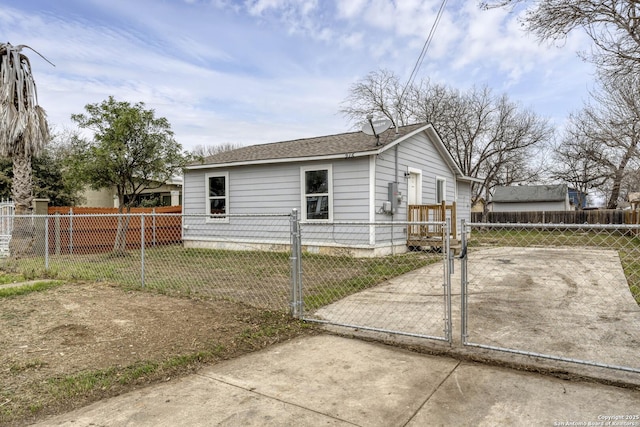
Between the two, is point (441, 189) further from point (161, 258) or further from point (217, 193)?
point (161, 258)

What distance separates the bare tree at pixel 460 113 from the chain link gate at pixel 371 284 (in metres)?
15.8

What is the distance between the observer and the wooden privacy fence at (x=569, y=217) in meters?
23.1

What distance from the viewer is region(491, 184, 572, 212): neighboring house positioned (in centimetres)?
3681

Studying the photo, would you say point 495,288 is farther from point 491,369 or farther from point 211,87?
point 211,87

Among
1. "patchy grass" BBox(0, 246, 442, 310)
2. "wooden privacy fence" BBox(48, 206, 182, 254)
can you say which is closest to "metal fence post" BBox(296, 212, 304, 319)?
"patchy grass" BBox(0, 246, 442, 310)

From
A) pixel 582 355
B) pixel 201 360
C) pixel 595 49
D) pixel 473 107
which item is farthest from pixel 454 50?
pixel 473 107

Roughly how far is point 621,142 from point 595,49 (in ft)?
28.7

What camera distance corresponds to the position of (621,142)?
14.6 metres

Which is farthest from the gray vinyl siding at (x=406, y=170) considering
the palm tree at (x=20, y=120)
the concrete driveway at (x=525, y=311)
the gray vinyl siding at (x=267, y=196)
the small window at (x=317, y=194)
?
the palm tree at (x=20, y=120)

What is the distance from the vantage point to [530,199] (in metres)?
→ 38.1

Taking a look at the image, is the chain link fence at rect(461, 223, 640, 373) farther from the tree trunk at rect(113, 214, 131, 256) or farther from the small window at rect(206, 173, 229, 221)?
the tree trunk at rect(113, 214, 131, 256)

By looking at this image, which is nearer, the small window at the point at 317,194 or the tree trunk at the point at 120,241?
the tree trunk at the point at 120,241

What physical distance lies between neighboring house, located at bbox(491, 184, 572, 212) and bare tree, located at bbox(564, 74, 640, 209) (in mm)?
17741

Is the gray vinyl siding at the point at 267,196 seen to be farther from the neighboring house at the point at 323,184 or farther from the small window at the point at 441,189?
the small window at the point at 441,189
